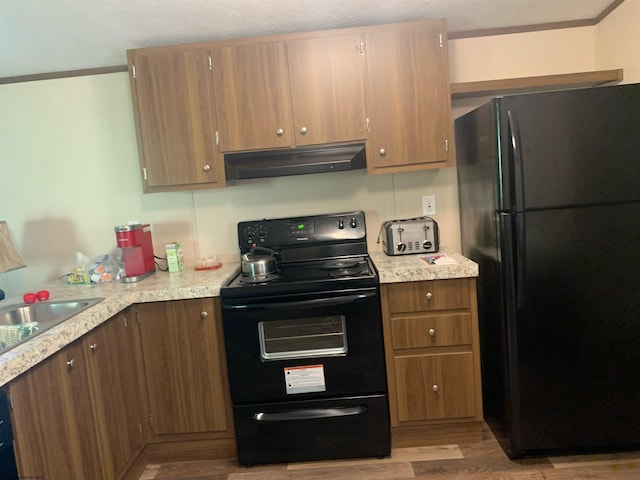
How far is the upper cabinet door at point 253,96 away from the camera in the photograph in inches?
92.4

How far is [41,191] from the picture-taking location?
2.81 meters

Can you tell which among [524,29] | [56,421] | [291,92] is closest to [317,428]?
[56,421]


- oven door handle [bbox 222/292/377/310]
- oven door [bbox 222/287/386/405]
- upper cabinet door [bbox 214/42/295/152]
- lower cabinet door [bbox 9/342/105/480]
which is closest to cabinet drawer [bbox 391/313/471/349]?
oven door [bbox 222/287/386/405]

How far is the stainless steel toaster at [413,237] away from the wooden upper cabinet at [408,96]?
0.33 meters

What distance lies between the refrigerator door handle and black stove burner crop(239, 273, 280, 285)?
3.60 feet

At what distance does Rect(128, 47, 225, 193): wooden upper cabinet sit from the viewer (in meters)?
2.38

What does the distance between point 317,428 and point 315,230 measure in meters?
1.05

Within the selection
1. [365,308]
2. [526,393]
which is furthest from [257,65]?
[526,393]

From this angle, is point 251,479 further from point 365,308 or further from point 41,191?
point 41,191

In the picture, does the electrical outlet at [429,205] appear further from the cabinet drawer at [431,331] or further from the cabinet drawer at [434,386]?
the cabinet drawer at [434,386]

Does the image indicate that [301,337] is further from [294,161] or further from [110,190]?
[110,190]

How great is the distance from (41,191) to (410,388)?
2.41 meters

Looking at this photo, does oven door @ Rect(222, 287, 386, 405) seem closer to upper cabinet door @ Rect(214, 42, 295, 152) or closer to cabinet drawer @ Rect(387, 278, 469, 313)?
cabinet drawer @ Rect(387, 278, 469, 313)

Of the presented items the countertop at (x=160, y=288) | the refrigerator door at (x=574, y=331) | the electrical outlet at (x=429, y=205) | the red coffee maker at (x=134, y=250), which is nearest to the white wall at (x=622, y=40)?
the refrigerator door at (x=574, y=331)
